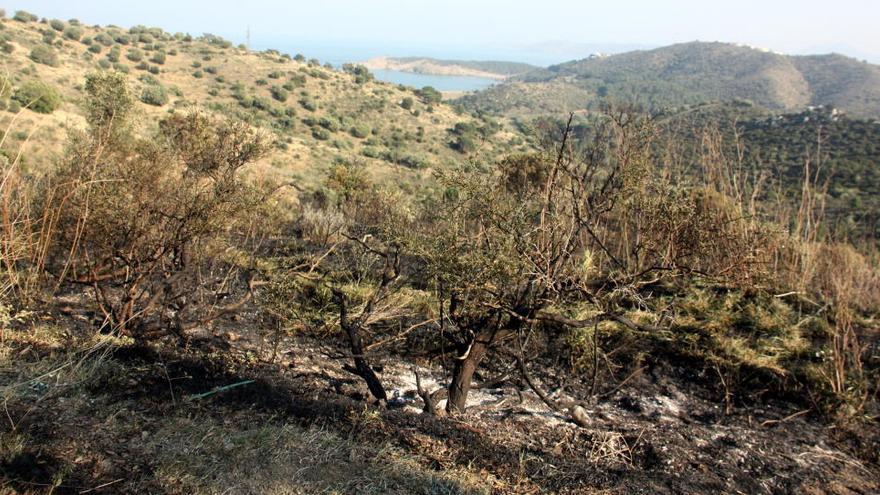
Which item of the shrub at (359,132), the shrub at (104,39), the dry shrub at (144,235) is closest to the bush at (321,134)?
the shrub at (359,132)

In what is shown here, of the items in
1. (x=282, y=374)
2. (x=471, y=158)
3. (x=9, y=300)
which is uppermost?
(x=471, y=158)

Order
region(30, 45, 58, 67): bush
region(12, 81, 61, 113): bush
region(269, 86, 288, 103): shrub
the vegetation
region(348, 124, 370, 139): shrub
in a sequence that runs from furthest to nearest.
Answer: region(269, 86, 288, 103): shrub, region(348, 124, 370, 139): shrub, region(30, 45, 58, 67): bush, region(12, 81, 61, 113): bush, the vegetation

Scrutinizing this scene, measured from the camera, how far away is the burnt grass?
7.69 ft

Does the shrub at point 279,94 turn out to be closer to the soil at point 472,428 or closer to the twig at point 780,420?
the soil at point 472,428

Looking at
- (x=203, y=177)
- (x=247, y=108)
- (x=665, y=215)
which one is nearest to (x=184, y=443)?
(x=665, y=215)

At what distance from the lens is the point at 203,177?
21.3 ft

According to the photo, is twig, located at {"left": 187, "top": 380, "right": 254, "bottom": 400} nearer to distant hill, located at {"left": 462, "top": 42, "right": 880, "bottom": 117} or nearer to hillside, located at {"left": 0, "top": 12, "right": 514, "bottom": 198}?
hillside, located at {"left": 0, "top": 12, "right": 514, "bottom": 198}

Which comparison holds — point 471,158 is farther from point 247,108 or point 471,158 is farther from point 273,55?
point 273,55

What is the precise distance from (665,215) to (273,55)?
5202 cm

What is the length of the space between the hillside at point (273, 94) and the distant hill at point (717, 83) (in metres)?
16.7

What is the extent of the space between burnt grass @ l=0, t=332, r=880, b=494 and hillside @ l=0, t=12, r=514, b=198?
17115 mm

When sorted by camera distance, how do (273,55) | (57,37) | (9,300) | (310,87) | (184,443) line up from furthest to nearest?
1. (273,55)
2. (310,87)
3. (57,37)
4. (9,300)
5. (184,443)

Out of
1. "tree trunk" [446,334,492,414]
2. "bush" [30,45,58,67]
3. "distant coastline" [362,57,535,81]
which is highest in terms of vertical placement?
"distant coastline" [362,57,535,81]

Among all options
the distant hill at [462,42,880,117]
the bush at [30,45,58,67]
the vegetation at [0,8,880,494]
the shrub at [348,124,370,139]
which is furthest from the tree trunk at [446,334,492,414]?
the distant hill at [462,42,880,117]
